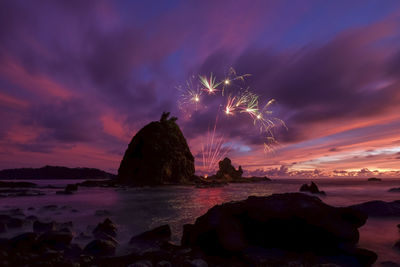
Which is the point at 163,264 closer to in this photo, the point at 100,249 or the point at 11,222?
the point at 100,249

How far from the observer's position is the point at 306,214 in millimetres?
6445

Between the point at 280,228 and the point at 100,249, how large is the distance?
5863 millimetres

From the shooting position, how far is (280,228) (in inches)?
254

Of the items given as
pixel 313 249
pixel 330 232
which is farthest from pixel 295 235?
pixel 330 232

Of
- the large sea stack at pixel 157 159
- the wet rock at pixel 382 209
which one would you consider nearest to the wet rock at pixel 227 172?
the large sea stack at pixel 157 159

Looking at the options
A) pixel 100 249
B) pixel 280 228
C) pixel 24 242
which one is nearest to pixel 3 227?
pixel 24 242

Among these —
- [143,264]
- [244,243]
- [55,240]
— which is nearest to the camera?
[143,264]

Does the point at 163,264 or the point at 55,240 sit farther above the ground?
the point at 55,240

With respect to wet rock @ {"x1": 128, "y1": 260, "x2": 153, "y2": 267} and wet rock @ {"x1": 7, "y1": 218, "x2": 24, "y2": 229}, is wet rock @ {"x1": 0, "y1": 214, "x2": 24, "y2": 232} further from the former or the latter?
wet rock @ {"x1": 128, "y1": 260, "x2": 153, "y2": 267}

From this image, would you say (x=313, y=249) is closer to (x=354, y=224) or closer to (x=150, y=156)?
(x=354, y=224)

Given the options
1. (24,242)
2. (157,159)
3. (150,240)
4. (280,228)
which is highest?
(157,159)

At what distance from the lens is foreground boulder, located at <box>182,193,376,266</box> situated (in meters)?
5.96

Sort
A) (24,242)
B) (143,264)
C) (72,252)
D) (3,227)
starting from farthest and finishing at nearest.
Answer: (3,227) → (24,242) → (72,252) → (143,264)

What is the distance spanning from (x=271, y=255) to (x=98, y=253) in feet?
17.5
